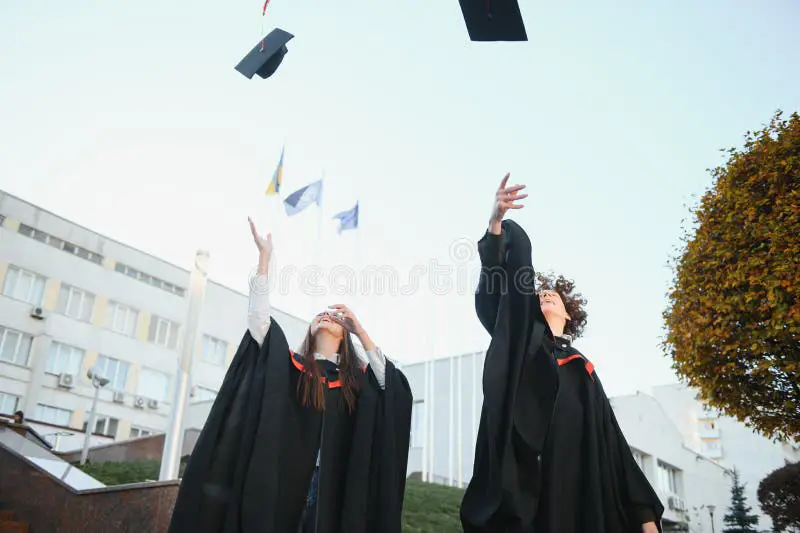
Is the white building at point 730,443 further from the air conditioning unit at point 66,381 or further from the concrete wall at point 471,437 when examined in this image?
the air conditioning unit at point 66,381

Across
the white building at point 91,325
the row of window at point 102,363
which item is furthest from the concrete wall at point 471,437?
the white building at point 91,325

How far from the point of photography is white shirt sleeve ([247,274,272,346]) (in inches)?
171

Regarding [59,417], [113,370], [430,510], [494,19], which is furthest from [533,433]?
[113,370]

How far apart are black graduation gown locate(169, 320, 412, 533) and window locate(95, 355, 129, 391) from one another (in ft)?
79.1

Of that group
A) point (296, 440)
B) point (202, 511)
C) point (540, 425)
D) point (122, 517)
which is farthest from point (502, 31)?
point (122, 517)

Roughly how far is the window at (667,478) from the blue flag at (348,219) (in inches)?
666

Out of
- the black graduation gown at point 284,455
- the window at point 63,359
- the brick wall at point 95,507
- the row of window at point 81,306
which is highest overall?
the row of window at point 81,306

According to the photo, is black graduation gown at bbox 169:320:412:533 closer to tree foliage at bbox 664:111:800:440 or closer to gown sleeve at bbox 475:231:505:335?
gown sleeve at bbox 475:231:505:335

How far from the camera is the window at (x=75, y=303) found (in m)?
25.1

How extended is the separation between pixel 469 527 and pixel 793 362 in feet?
20.5

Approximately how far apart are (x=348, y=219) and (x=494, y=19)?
48.9ft

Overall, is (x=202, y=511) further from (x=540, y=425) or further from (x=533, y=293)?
(x=533, y=293)

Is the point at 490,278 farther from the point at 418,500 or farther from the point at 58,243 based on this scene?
the point at 58,243

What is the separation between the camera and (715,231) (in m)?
9.12
